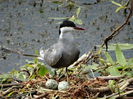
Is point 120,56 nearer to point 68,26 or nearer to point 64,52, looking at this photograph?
point 64,52

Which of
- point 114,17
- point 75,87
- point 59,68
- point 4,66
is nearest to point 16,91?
point 75,87

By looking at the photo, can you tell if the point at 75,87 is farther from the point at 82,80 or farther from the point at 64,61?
the point at 64,61

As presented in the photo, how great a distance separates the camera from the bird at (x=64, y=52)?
12.7ft

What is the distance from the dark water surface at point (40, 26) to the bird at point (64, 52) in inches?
79.3

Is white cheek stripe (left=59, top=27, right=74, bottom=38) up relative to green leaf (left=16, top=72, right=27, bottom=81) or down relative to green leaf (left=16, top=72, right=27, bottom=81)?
up

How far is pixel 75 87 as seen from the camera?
3240 mm

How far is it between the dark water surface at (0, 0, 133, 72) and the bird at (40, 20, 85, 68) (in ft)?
6.61

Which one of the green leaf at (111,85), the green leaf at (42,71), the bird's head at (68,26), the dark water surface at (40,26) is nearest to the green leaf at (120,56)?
the green leaf at (111,85)

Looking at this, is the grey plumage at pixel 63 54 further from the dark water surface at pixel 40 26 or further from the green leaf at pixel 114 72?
the dark water surface at pixel 40 26

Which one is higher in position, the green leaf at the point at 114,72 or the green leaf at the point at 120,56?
the green leaf at the point at 120,56

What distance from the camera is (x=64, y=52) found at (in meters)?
3.88

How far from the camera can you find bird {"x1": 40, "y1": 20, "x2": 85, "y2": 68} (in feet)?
12.7

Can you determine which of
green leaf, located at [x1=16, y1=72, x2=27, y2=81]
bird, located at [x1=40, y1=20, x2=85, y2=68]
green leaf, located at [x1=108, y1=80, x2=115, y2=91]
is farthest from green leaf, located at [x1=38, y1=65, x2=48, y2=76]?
green leaf, located at [x1=108, y1=80, x2=115, y2=91]

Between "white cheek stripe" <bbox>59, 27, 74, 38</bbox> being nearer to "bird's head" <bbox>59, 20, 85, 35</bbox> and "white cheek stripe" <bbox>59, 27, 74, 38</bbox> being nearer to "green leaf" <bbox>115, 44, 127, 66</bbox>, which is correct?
"bird's head" <bbox>59, 20, 85, 35</bbox>
